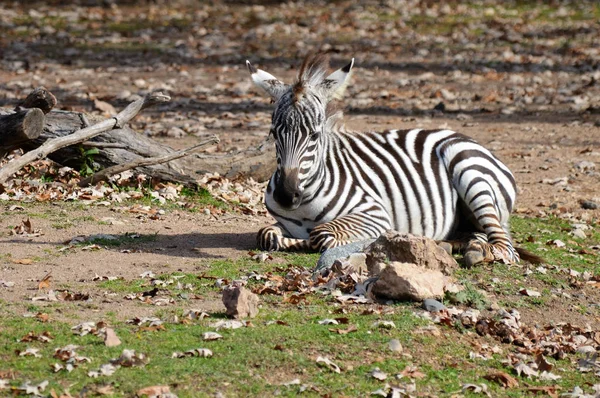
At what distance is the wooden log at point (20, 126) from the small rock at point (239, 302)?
2.59 m

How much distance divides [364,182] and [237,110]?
7833 mm

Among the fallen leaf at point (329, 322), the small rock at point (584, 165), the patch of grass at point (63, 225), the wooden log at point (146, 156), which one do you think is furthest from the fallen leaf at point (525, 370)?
the small rock at point (584, 165)

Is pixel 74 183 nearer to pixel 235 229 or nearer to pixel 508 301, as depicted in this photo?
pixel 235 229

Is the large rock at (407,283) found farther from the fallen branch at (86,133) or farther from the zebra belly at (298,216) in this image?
the fallen branch at (86,133)

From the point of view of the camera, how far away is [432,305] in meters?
7.15

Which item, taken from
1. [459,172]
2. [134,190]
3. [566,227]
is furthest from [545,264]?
[134,190]

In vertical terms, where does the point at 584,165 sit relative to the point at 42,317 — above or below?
above

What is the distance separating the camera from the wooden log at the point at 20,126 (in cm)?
821

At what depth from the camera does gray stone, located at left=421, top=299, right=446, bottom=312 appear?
7.12m

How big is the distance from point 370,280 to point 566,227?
4119 millimetres

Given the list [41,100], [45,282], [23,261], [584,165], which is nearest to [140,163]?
[41,100]

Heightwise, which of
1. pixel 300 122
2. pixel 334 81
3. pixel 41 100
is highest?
pixel 334 81

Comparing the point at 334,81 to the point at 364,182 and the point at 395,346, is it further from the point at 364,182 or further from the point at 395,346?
the point at 395,346

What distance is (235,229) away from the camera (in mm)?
10008
